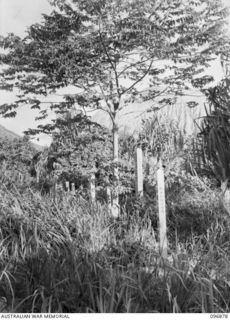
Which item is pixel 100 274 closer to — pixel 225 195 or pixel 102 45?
pixel 225 195

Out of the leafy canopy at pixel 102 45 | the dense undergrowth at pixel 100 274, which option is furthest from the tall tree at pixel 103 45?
the dense undergrowth at pixel 100 274

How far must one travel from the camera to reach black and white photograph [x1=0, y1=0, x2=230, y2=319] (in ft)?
10.5

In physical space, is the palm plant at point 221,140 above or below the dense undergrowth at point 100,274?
above

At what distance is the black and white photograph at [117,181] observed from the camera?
125 inches

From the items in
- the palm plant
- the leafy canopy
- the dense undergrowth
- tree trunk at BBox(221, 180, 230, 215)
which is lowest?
the dense undergrowth

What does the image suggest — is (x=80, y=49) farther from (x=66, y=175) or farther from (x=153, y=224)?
(x=153, y=224)

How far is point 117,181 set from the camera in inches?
333

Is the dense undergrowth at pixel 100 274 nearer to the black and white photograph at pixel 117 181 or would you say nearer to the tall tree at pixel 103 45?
the black and white photograph at pixel 117 181

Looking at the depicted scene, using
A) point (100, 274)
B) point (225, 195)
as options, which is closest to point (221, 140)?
point (225, 195)

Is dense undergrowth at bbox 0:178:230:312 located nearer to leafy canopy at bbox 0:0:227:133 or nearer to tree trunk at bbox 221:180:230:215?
tree trunk at bbox 221:180:230:215

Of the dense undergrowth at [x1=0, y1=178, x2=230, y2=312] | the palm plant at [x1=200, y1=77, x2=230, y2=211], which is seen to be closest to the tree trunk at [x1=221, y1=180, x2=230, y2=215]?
the palm plant at [x1=200, y1=77, x2=230, y2=211]

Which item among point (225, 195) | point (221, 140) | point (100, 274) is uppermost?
point (221, 140)

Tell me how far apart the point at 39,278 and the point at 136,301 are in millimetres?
821

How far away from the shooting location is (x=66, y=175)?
902cm
